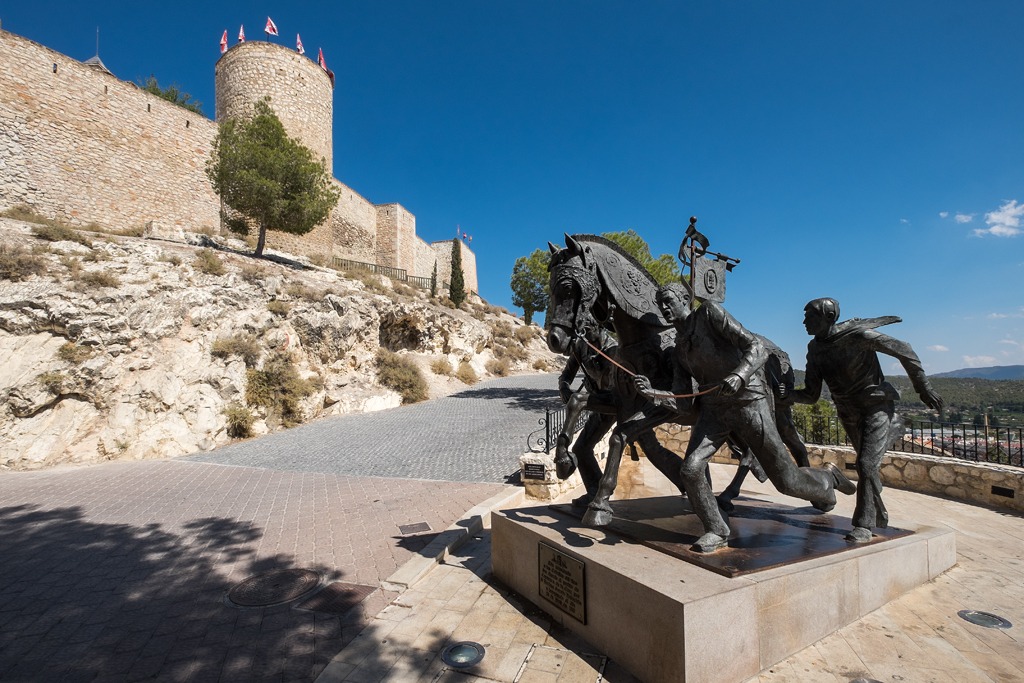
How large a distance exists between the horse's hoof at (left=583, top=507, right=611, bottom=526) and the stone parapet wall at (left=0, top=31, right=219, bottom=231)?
23345 millimetres

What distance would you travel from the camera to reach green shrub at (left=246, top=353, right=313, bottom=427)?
1263 centimetres

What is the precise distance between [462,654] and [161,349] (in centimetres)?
1239

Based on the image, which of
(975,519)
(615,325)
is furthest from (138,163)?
(975,519)

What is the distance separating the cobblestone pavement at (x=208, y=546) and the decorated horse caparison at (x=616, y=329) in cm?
224

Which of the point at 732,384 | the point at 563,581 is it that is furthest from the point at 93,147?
the point at 732,384

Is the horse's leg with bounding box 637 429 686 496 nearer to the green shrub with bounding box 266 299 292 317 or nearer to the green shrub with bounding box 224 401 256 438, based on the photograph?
the green shrub with bounding box 224 401 256 438

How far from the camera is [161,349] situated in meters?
11.5

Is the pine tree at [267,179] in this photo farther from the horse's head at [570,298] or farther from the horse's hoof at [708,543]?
the horse's hoof at [708,543]

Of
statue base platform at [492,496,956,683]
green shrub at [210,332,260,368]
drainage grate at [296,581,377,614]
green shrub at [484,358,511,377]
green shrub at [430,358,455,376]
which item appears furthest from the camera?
green shrub at [484,358,511,377]

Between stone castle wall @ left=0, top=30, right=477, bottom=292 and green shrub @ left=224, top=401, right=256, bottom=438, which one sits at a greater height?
stone castle wall @ left=0, top=30, right=477, bottom=292

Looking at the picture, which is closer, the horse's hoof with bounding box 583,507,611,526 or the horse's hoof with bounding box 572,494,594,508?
the horse's hoof with bounding box 583,507,611,526

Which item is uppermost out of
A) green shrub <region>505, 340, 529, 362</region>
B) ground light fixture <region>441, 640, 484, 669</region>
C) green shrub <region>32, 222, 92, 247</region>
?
green shrub <region>32, 222, 92, 247</region>

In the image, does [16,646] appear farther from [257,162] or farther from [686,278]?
[257,162]

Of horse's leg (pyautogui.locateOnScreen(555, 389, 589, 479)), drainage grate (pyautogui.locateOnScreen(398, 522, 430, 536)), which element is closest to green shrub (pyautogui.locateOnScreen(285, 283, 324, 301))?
drainage grate (pyautogui.locateOnScreen(398, 522, 430, 536))
